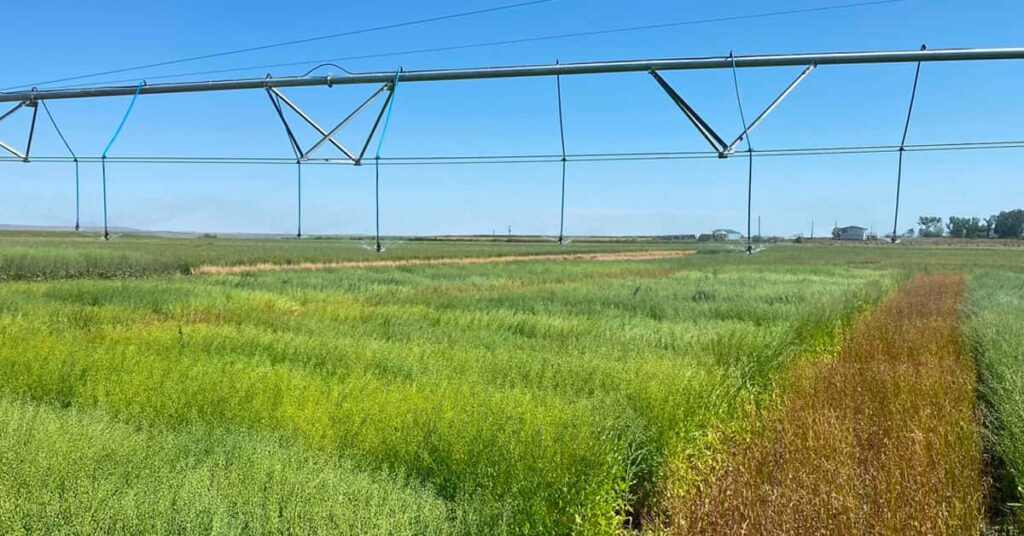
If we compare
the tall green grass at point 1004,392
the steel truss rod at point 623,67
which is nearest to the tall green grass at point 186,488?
the steel truss rod at point 623,67

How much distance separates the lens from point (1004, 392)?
7.16m

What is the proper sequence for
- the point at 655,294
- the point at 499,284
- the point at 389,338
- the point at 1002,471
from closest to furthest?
the point at 1002,471 < the point at 389,338 < the point at 655,294 < the point at 499,284

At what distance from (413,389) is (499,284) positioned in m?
22.1

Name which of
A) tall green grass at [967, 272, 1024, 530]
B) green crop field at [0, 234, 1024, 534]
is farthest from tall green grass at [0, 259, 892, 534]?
tall green grass at [967, 272, 1024, 530]

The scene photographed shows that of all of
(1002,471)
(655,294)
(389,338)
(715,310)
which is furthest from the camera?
(655,294)

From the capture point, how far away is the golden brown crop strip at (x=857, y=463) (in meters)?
4.35

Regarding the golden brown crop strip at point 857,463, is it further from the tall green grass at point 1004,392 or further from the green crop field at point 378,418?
the green crop field at point 378,418

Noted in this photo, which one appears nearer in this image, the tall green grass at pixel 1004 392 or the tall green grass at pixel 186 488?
the tall green grass at pixel 186 488

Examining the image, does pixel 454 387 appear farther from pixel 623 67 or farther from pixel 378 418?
pixel 623 67

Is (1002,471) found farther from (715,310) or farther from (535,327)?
(715,310)

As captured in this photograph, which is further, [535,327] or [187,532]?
[535,327]

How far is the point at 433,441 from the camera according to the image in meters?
4.74

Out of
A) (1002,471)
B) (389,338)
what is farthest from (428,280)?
(1002,471)

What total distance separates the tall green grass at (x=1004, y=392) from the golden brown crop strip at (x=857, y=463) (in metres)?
0.22
